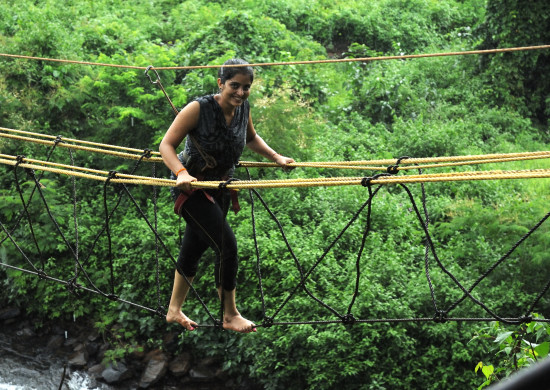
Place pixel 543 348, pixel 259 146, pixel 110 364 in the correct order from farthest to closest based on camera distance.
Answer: pixel 110 364 < pixel 259 146 < pixel 543 348

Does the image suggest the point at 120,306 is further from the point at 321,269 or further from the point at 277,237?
the point at 321,269

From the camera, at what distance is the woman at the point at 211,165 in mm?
2613

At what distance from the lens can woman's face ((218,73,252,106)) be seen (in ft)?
8.45

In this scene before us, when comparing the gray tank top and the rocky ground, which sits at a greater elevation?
the gray tank top

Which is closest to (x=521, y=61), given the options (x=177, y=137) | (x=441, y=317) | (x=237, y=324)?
(x=441, y=317)

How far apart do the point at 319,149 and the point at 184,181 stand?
13.2 feet

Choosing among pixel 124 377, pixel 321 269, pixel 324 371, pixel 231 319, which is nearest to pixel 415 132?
pixel 321 269

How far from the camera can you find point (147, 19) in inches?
374

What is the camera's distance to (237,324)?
9.74 feet

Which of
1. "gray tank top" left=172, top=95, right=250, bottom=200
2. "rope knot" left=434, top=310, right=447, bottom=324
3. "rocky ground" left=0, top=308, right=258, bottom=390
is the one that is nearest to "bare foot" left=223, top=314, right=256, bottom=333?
"gray tank top" left=172, top=95, right=250, bottom=200

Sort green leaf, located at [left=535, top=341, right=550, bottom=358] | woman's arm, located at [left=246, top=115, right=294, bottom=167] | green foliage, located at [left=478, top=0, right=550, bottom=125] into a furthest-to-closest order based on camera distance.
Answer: green foliage, located at [left=478, top=0, right=550, bottom=125] → woman's arm, located at [left=246, top=115, right=294, bottom=167] → green leaf, located at [left=535, top=341, right=550, bottom=358]

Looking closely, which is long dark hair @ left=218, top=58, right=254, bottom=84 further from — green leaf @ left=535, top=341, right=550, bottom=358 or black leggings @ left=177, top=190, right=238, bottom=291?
green leaf @ left=535, top=341, right=550, bottom=358

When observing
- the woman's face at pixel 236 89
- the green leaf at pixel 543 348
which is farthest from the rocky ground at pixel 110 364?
the green leaf at pixel 543 348

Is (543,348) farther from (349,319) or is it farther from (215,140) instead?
(215,140)
